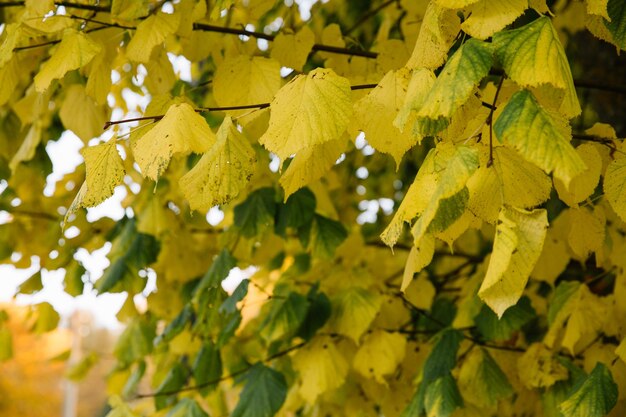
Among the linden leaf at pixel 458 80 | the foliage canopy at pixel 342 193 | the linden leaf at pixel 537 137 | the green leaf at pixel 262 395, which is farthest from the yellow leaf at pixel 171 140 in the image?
the green leaf at pixel 262 395

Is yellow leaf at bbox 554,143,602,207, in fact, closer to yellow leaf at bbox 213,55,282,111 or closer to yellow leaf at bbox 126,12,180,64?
yellow leaf at bbox 213,55,282,111

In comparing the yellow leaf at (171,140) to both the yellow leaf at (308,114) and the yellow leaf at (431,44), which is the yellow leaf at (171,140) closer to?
the yellow leaf at (308,114)

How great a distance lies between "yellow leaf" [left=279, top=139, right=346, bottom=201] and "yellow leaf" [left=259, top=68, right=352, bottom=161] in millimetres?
127

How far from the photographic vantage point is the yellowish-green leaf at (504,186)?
40.1 inches

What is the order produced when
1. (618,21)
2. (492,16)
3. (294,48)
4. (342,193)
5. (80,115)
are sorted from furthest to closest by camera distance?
(342,193) < (80,115) < (294,48) < (618,21) < (492,16)

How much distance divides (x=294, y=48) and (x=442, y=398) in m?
0.89

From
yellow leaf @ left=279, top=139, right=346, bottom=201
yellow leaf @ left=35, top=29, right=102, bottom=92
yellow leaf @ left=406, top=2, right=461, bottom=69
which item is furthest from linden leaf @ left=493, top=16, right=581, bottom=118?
yellow leaf @ left=35, top=29, right=102, bottom=92

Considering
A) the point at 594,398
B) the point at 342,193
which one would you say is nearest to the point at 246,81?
the point at 594,398

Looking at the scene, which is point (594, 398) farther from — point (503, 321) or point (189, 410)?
point (189, 410)

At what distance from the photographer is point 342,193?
3.12m

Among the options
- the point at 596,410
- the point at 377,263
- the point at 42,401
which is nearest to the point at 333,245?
the point at 377,263

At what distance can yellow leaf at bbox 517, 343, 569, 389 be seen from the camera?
170 cm

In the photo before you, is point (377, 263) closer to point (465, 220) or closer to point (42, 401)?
point (465, 220)

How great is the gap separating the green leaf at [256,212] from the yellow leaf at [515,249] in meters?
1.16
